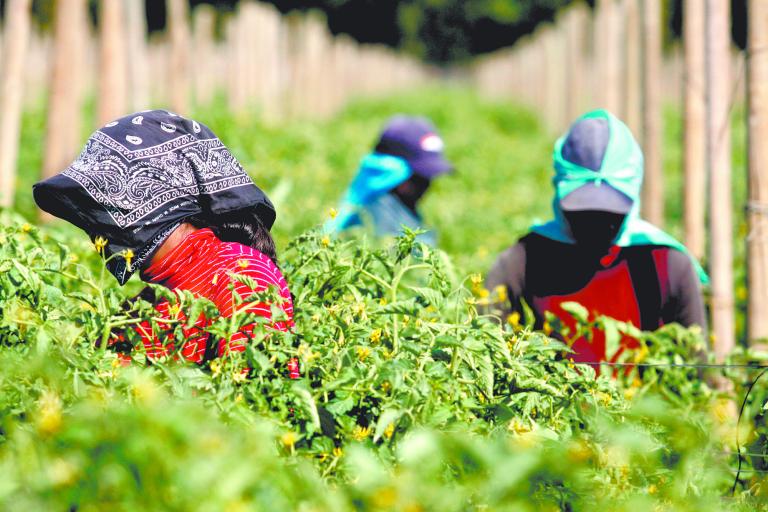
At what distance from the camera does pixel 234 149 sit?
35.6ft

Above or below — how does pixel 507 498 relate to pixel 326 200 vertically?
above

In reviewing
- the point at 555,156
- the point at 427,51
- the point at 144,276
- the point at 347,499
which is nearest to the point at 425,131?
the point at 555,156

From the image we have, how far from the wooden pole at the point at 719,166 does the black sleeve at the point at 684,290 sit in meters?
0.98

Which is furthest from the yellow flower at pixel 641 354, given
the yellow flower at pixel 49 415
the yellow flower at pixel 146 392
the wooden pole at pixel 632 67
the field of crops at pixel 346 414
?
the wooden pole at pixel 632 67

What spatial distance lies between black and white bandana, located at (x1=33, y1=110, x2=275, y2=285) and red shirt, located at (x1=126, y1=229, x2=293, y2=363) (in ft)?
0.22

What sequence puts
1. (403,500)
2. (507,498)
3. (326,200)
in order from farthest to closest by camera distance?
(326,200) < (507,498) < (403,500)

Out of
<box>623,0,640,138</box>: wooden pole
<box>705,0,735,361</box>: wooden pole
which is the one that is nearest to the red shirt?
<box>705,0,735,361</box>: wooden pole

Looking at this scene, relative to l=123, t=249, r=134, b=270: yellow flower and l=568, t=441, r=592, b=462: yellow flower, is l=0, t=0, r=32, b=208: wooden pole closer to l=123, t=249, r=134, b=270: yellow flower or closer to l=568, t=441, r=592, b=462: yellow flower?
l=123, t=249, r=134, b=270: yellow flower

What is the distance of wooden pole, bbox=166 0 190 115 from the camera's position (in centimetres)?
1105

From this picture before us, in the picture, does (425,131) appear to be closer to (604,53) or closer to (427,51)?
(604,53)

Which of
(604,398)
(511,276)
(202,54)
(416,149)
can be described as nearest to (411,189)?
(416,149)

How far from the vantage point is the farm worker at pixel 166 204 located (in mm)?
2656

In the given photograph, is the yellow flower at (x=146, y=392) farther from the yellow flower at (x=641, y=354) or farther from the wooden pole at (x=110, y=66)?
the wooden pole at (x=110, y=66)

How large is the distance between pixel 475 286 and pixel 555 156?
122 cm
